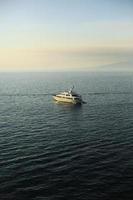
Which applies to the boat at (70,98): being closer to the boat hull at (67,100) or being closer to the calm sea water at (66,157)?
the boat hull at (67,100)

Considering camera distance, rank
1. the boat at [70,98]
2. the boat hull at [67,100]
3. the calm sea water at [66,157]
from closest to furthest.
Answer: the calm sea water at [66,157], the boat hull at [67,100], the boat at [70,98]

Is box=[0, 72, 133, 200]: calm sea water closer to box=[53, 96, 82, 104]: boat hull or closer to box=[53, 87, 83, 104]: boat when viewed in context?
box=[53, 96, 82, 104]: boat hull

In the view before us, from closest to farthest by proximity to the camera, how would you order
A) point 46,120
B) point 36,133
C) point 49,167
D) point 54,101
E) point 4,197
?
point 4,197
point 49,167
point 36,133
point 46,120
point 54,101

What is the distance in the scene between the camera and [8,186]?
55.6 meters

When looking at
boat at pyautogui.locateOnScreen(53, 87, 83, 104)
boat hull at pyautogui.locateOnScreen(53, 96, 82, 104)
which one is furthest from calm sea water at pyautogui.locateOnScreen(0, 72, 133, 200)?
boat at pyautogui.locateOnScreen(53, 87, 83, 104)

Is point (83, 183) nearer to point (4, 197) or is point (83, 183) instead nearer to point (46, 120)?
point (4, 197)

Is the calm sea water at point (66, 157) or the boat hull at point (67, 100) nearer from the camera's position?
the calm sea water at point (66, 157)

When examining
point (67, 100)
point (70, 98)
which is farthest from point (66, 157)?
point (67, 100)

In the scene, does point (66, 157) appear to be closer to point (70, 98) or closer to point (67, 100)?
point (70, 98)

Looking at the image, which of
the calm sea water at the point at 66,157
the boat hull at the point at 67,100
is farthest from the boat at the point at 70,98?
the calm sea water at the point at 66,157

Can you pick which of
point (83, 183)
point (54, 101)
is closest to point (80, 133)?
point (83, 183)

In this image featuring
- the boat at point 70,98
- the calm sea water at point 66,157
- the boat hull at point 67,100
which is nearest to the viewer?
the calm sea water at point 66,157

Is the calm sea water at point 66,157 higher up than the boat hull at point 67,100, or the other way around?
the boat hull at point 67,100

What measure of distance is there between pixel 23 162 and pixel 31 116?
181 ft
